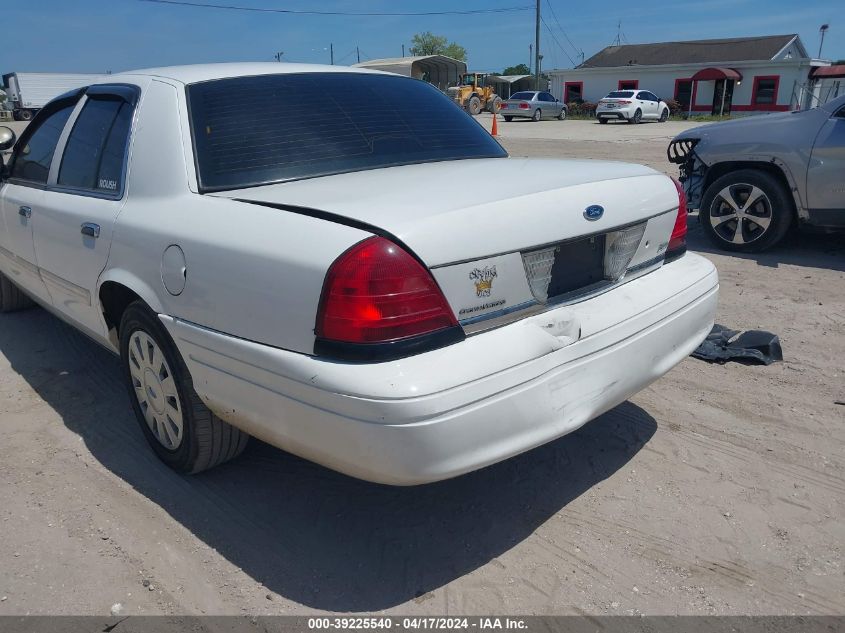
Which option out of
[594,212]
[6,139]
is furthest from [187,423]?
[6,139]

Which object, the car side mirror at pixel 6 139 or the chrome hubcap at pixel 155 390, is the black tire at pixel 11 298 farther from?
the chrome hubcap at pixel 155 390

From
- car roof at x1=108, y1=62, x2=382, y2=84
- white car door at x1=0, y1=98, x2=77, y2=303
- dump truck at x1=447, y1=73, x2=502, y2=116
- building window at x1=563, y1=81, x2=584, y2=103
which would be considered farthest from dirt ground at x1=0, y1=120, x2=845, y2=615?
building window at x1=563, y1=81, x2=584, y2=103

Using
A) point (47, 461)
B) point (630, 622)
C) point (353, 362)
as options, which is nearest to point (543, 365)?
point (353, 362)

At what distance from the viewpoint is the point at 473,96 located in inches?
1730

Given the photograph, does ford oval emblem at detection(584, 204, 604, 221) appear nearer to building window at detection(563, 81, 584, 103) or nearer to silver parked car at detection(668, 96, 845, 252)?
silver parked car at detection(668, 96, 845, 252)

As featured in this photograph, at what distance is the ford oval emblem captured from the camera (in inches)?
Answer: 102

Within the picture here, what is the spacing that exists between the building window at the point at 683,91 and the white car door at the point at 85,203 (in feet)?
151

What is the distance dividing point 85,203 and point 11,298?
2.64 m

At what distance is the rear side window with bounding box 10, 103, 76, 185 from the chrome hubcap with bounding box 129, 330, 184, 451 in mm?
1433

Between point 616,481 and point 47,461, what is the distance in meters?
2.61

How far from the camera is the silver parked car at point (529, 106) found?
3866cm

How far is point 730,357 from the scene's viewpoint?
4320mm

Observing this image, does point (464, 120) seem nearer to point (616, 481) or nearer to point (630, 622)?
point (616, 481)

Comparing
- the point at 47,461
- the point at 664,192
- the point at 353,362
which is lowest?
the point at 47,461
